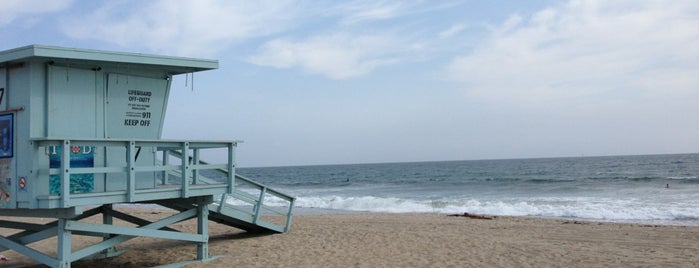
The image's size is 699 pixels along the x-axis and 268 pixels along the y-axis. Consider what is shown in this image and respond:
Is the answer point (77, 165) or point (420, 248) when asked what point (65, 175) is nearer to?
point (77, 165)

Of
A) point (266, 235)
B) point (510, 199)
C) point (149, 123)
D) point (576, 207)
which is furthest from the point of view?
point (510, 199)

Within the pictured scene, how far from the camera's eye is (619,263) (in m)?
10.4

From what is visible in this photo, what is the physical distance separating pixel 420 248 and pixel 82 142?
6.71 meters

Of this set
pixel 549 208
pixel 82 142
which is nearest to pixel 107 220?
pixel 82 142

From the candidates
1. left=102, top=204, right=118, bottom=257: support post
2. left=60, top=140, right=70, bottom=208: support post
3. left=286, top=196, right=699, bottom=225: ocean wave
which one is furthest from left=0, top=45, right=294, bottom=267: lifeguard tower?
left=286, top=196, right=699, bottom=225: ocean wave

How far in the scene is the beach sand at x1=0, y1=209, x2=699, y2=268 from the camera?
10.5 meters

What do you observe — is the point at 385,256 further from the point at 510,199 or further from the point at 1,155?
the point at 510,199

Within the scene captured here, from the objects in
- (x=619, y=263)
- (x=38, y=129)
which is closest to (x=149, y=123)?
(x=38, y=129)

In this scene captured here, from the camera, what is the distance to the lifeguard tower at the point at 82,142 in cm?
769

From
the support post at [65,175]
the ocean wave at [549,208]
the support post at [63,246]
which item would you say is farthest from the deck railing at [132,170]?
the ocean wave at [549,208]

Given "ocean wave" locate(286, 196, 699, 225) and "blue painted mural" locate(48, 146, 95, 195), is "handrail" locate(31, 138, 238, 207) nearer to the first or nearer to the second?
"blue painted mural" locate(48, 146, 95, 195)

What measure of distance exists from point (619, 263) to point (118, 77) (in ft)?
29.0

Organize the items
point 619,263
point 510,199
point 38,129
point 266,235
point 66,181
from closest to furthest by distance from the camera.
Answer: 1. point 66,181
2. point 38,129
3. point 619,263
4. point 266,235
5. point 510,199

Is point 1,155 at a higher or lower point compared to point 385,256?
higher
